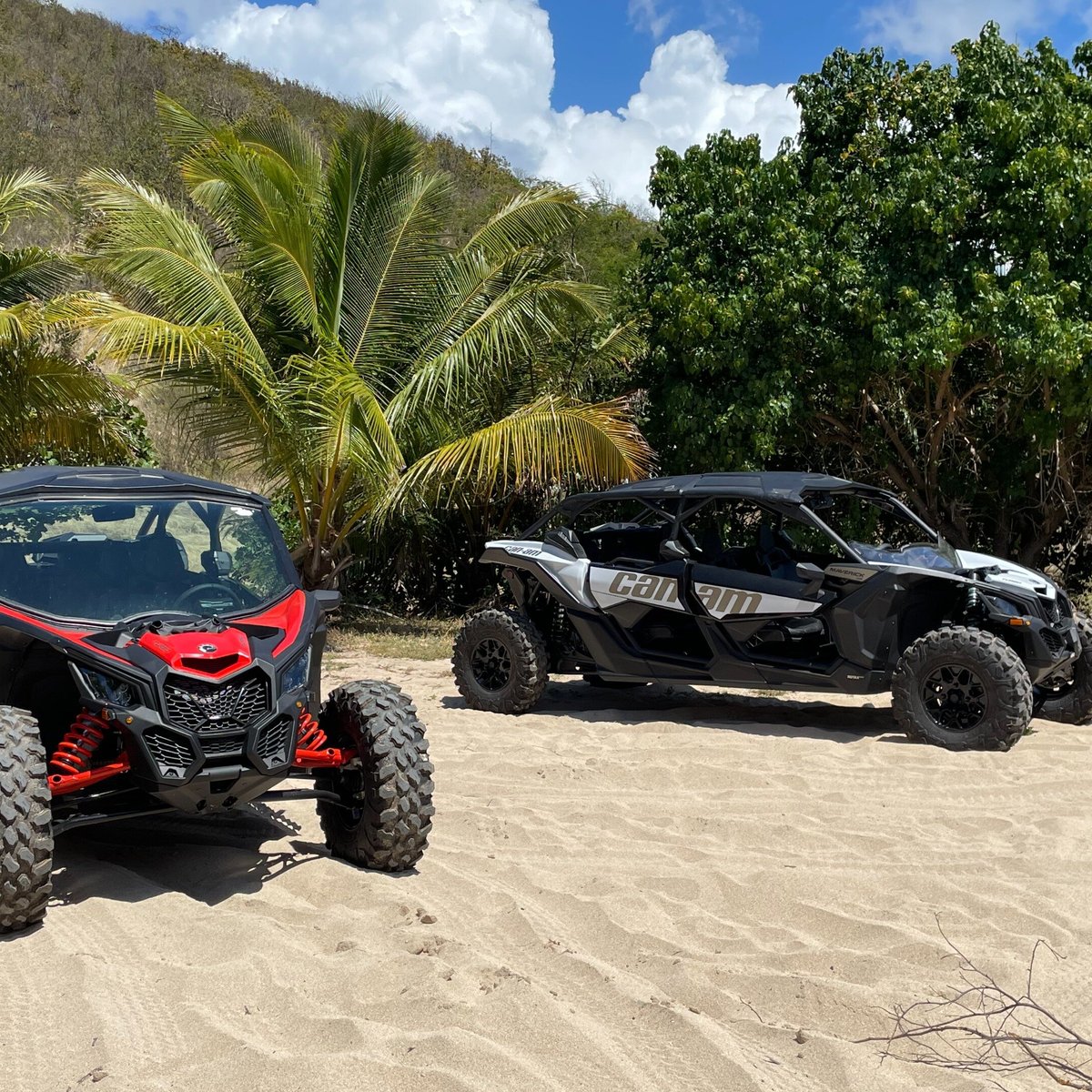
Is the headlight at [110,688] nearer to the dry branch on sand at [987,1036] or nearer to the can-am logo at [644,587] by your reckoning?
the dry branch on sand at [987,1036]

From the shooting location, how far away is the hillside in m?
34.1

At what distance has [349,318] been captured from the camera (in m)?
13.9

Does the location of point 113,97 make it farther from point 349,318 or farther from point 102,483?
point 102,483

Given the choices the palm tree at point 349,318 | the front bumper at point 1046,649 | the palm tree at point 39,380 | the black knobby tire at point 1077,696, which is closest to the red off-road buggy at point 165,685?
the front bumper at point 1046,649

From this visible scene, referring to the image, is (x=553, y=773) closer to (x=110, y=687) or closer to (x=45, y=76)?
(x=110, y=687)

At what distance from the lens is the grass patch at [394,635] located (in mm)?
12312

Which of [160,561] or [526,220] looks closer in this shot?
[160,561]

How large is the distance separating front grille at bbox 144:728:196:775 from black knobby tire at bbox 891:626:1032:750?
4.91m

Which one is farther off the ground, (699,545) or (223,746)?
(699,545)

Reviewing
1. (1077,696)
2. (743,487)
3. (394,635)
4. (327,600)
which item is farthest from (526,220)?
(327,600)

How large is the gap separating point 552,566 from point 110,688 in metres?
4.99

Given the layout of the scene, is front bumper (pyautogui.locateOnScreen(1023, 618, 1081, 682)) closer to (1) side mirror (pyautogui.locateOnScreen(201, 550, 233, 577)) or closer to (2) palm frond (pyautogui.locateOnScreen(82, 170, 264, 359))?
(1) side mirror (pyautogui.locateOnScreen(201, 550, 233, 577))

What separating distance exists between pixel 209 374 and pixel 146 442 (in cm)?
424

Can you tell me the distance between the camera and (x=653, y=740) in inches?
317
